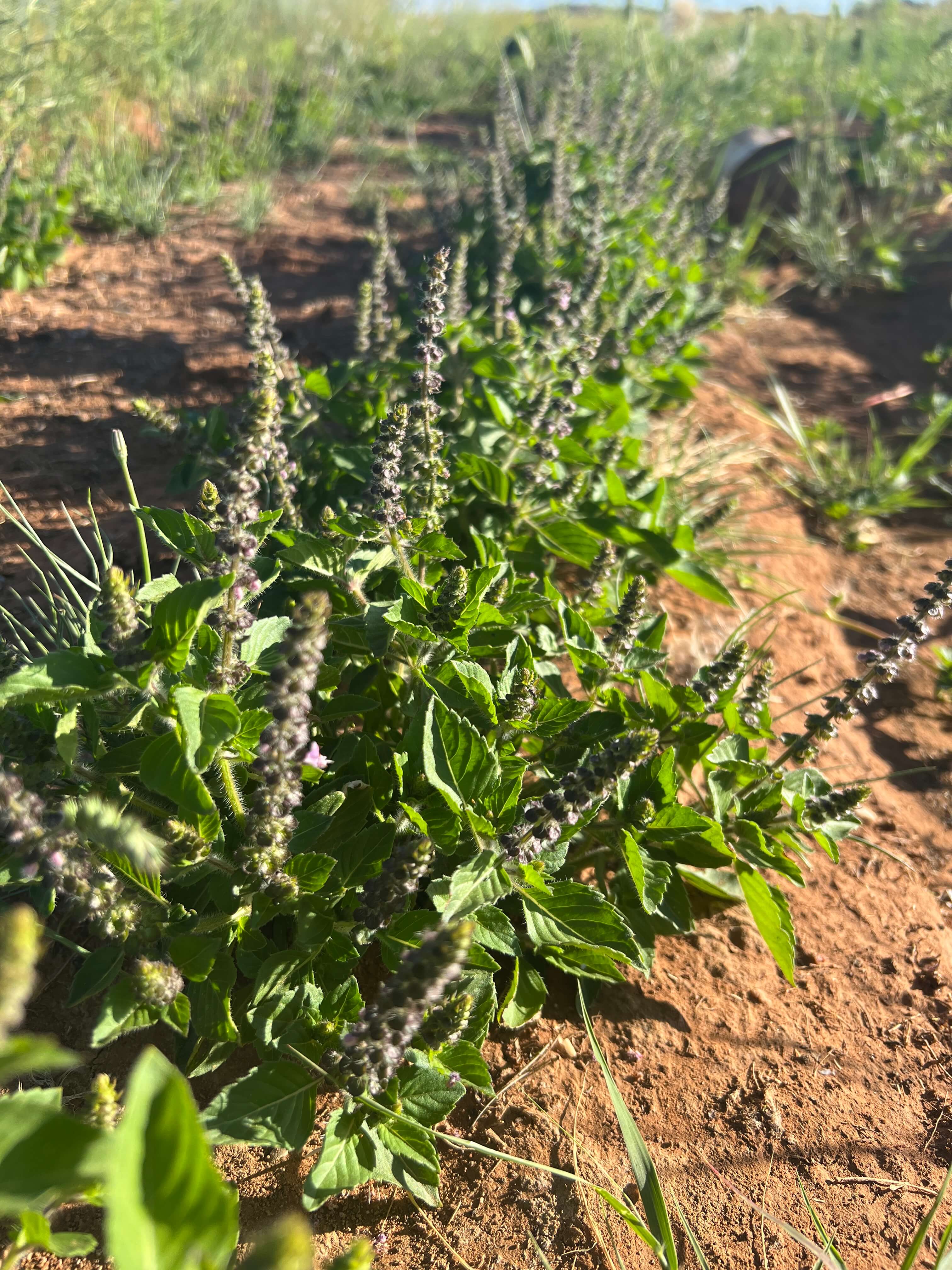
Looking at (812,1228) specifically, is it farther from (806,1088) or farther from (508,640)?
(508,640)

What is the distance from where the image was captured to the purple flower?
191 centimetres

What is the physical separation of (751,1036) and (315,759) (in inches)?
55.1

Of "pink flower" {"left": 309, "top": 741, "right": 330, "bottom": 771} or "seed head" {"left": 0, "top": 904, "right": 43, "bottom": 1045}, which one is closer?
"seed head" {"left": 0, "top": 904, "right": 43, "bottom": 1045}

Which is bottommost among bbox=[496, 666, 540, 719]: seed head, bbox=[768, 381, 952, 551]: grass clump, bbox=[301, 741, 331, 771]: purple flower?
bbox=[768, 381, 952, 551]: grass clump

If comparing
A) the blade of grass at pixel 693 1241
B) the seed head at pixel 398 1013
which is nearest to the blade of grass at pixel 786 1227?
the blade of grass at pixel 693 1241

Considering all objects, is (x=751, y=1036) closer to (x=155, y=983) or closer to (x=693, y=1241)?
(x=693, y=1241)

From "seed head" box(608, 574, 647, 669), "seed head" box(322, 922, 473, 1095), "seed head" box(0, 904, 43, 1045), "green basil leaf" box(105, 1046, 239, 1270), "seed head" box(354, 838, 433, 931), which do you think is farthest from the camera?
"seed head" box(608, 574, 647, 669)

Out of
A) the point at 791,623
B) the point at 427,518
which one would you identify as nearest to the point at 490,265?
the point at 791,623

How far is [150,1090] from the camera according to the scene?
0.98 meters

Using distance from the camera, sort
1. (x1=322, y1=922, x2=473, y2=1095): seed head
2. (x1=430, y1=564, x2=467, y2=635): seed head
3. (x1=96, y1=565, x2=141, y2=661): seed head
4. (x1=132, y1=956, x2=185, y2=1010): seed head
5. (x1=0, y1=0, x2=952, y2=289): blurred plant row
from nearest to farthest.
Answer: (x1=322, y1=922, x2=473, y2=1095): seed head
(x1=96, y1=565, x2=141, y2=661): seed head
(x1=132, y1=956, x2=185, y2=1010): seed head
(x1=430, y1=564, x2=467, y2=635): seed head
(x1=0, y1=0, x2=952, y2=289): blurred plant row

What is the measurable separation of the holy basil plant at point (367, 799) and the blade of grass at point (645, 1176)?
270 millimetres

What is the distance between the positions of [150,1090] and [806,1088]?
183cm

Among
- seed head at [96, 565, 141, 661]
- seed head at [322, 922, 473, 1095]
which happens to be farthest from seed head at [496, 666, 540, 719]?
seed head at [96, 565, 141, 661]

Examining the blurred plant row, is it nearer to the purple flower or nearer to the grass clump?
→ the grass clump
